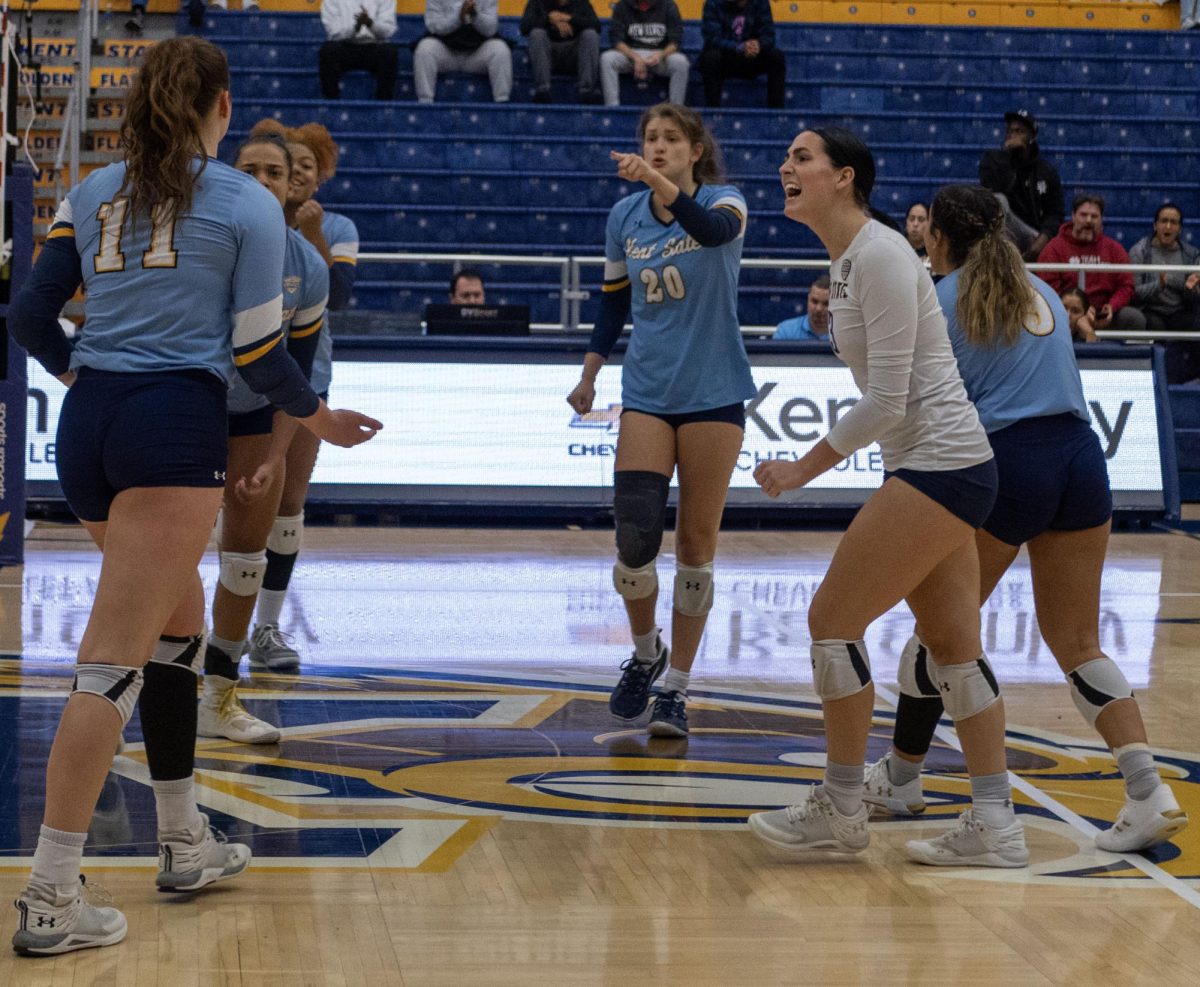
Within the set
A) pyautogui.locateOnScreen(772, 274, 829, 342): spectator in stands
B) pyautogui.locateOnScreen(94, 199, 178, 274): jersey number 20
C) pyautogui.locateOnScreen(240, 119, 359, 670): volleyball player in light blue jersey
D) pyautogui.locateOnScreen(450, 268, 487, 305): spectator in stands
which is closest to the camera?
pyautogui.locateOnScreen(94, 199, 178, 274): jersey number 20

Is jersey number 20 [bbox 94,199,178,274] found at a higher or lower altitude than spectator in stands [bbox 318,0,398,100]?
lower

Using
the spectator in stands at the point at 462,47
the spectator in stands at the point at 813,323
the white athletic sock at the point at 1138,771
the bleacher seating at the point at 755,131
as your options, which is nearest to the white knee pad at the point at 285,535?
the white athletic sock at the point at 1138,771

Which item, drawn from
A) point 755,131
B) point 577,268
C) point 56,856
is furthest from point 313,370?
point 755,131

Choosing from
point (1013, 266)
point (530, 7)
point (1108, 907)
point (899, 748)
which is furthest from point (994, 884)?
point (530, 7)

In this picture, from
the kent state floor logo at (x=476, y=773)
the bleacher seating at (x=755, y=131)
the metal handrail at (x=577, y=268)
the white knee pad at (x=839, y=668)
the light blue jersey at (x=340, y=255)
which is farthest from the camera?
the bleacher seating at (x=755, y=131)

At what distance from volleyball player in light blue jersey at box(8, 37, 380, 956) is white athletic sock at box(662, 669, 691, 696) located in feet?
6.58

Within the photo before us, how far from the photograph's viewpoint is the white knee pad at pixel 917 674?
404 centimetres

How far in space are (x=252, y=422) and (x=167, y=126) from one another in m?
1.66

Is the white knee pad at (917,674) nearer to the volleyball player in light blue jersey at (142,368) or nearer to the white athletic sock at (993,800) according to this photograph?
the white athletic sock at (993,800)

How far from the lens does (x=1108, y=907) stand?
3.44 meters

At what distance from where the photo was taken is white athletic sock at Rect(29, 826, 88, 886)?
301cm

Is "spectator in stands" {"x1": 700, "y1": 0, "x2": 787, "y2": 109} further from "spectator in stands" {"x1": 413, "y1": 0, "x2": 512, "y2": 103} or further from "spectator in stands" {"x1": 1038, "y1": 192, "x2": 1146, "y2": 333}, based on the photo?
"spectator in stands" {"x1": 1038, "y1": 192, "x2": 1146, "y2": 333}

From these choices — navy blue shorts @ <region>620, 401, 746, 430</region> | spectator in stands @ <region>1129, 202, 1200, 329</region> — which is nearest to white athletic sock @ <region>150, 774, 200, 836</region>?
navy blue shorts @ <region>620, 401, 746, 430</region>

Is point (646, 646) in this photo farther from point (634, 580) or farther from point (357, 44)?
point (357, 44)
